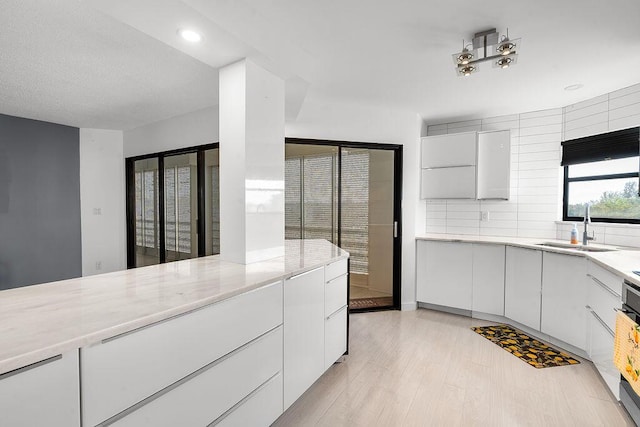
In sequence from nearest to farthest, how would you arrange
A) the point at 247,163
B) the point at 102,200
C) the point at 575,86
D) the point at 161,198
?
1. the point at 247,163
2. the point at 575,86
3. the point at 161,198
4. the point at 102,200

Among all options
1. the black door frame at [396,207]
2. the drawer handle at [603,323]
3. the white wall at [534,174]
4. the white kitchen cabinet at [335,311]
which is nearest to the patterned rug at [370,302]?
the black door frame at [396,207]

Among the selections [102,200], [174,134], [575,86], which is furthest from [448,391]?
[102,200]

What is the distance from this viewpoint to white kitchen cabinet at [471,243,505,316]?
332cm

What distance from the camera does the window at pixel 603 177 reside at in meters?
2.94

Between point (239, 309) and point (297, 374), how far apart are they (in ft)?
2.40

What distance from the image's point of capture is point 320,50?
2.32 meters

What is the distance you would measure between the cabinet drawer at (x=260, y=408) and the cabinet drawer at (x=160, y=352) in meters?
0.29

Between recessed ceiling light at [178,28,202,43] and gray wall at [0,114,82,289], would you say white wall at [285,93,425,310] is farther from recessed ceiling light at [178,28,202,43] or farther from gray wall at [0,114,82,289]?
gray wall at [0,114,82,289]

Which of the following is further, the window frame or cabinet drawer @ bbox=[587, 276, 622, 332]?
the window frame

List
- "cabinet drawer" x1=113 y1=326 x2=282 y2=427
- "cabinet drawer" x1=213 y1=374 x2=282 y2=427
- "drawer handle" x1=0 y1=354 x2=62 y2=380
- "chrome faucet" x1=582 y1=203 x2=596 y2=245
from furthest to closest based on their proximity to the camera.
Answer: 1. "chrome faucet" x1=582 y1=203 x2=596 y2=245
2. "cabinet drawer" x1=213 y1=374 x2=282 y2=427
3. "cabinet drawer" x1=113 y1=326 x2=282 y2=427
4. "drawer handle" x1=0 y1=354 x2=62 y2=380

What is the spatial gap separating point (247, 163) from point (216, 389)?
1.34 metres

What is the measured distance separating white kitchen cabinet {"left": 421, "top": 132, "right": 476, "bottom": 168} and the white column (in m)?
2.29

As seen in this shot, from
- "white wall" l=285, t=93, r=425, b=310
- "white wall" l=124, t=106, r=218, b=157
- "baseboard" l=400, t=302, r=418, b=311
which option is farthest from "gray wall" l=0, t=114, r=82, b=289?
"baseboard" l=400, t=302, r=418, b=311

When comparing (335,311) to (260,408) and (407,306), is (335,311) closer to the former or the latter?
(260,408)
